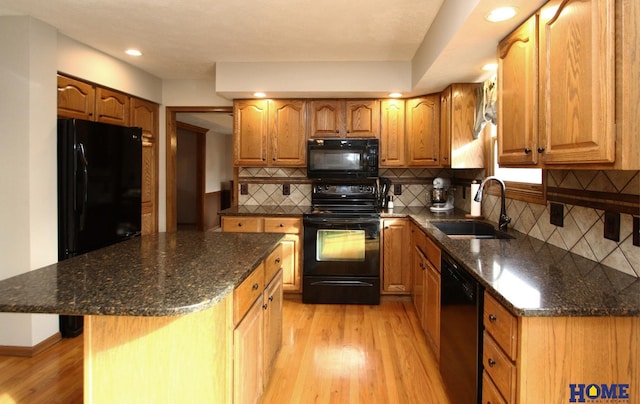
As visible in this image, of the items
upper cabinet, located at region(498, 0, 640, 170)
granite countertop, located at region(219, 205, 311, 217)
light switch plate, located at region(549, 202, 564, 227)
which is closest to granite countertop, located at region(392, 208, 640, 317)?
light switch plate, located at region(549, 202, 564, 227)

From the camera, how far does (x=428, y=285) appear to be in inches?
112

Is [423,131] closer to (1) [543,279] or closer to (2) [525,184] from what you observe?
(2) [525,184]

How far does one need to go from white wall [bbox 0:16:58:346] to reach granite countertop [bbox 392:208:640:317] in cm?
276

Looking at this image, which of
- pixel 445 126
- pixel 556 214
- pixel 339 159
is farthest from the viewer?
pixel 339 159

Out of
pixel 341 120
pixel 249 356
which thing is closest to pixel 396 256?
pixel 341 120

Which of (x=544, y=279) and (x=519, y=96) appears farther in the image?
(x=519, y=96)

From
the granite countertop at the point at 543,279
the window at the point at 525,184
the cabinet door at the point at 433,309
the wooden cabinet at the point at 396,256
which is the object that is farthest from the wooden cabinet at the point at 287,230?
the window at the point at 525,184

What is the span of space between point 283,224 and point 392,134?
143cm

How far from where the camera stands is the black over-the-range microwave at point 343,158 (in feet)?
13.2

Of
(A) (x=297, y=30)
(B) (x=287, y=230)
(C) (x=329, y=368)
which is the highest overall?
(A) (x=297, y=30)

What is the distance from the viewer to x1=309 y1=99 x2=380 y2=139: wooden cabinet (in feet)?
13.5

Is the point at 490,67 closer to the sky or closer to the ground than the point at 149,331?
closer to the sky

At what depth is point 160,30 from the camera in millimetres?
3018

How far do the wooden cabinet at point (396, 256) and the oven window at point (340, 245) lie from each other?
0.80 ft
